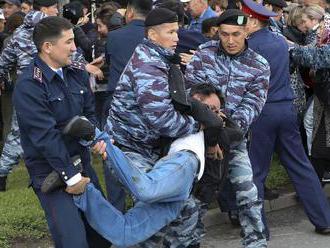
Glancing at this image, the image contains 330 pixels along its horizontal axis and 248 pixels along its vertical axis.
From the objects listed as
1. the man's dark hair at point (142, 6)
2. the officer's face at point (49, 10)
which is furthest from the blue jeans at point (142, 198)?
the officer's face at point (49, 10)

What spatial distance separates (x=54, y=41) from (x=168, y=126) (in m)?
0.90

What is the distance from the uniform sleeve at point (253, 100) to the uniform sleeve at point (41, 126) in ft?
4.87

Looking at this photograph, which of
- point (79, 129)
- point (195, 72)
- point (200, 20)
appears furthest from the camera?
point (200, 20)

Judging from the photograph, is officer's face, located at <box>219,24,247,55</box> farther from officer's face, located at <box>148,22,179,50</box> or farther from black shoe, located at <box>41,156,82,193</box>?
black shoe, located at <box>41,156,82,193</box>

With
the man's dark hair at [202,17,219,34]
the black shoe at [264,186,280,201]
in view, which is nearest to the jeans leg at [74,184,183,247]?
the black shoe at [264,186,280,201]

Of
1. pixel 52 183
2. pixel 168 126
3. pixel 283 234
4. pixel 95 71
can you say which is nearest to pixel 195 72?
pixel 168 126

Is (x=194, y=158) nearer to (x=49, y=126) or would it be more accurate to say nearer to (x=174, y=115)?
(x=174, y=115)

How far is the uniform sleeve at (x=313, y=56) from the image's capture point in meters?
6.18

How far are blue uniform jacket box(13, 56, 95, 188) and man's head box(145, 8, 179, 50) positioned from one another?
0.60 metres

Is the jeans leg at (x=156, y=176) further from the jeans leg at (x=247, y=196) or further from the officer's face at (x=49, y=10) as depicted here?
the officer's face at (x=49, y=10)

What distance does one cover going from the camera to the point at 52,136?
4336 millimetres

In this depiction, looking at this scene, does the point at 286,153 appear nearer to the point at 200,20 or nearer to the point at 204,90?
the point at 204,90

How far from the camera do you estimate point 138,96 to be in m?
4.67

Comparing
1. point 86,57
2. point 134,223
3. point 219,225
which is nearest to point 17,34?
point 86,57
